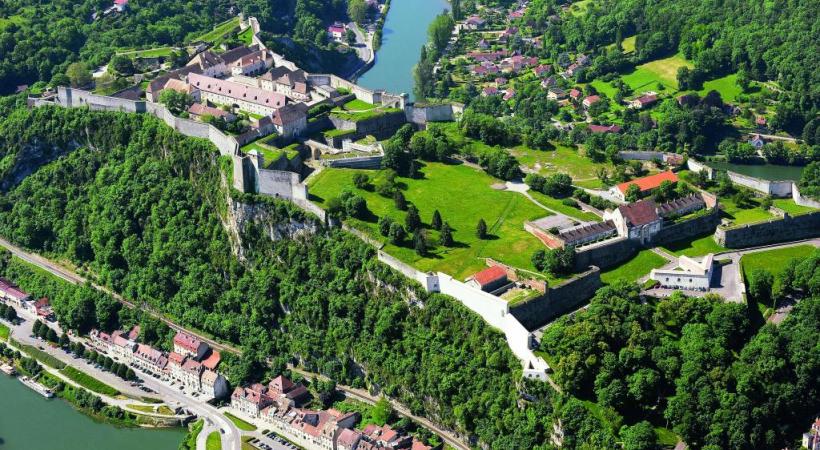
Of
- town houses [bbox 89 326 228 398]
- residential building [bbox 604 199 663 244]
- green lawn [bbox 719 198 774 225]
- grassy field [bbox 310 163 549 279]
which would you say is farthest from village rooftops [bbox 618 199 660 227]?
town houses [bbox 89 326 228 398]

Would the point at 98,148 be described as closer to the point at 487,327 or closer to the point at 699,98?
the point at 487,327

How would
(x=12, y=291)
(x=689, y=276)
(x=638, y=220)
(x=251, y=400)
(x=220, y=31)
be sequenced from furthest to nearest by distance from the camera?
(x=220, y=31)
(x=12, y=291)
(x=638, y=220)
(x=251, y=400)
(x=689, y=276)

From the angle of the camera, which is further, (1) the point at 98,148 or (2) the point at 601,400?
(1) the point at 98,148

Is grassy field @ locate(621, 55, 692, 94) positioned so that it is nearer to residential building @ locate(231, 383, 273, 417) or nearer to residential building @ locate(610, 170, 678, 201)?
residential building @ locate(610, 170, 678, 201)

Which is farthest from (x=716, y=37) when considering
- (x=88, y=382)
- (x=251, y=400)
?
(x=88, y=382)

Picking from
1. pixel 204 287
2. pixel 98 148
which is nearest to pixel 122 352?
pixel 204 287

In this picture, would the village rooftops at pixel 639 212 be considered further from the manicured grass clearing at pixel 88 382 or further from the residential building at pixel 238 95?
the manicured grass clearing at pixel 88 382

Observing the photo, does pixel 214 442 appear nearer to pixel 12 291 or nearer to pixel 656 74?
pixel 12 291
